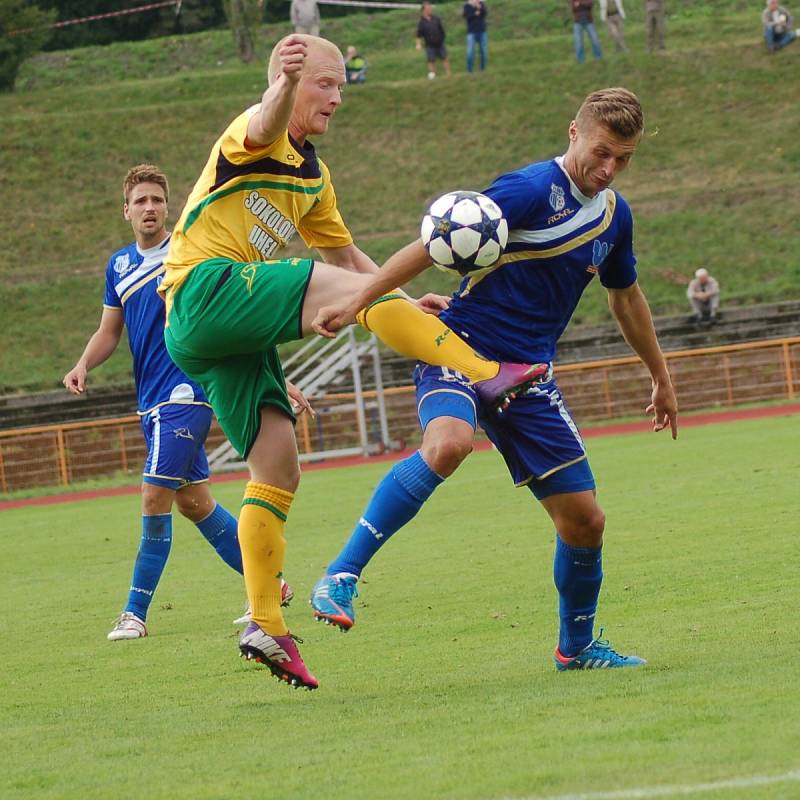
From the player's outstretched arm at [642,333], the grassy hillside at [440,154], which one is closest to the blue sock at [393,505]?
the player's outstretched arm at [642,333]

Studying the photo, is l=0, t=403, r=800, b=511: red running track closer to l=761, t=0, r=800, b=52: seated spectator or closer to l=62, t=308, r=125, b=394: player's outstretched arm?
l=62, t=308, r=125, b=394: player's outstretched arm

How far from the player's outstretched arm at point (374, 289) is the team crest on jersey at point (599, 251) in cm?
79

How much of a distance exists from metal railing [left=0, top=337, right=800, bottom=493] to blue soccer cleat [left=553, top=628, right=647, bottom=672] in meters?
19.7

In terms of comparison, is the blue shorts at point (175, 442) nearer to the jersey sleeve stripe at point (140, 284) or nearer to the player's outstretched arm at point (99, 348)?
the player's outstretched arm at point (99, 348)

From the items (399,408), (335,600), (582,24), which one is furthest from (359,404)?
(335,600)

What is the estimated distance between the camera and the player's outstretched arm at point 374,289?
17.4 ft

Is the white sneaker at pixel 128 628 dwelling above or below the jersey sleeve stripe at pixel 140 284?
below

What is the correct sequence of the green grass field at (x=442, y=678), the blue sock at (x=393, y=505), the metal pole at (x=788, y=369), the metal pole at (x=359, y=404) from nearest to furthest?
1. the green grass field at (x=442, y=678)
2. the blue sock at (x=393, y=505)
3. the metal pole at (x=359, y=404)
4. the metal pole at (x=788, y=369)

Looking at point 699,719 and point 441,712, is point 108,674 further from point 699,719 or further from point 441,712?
point 699,719

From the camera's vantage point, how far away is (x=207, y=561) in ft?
39.1

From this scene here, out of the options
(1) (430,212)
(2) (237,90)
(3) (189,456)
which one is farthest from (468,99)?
(1) (430,212)

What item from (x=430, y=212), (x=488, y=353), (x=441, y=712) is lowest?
(x=441, y=712)

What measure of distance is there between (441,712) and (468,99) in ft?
119

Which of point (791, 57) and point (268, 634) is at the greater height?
point (268, 634)
